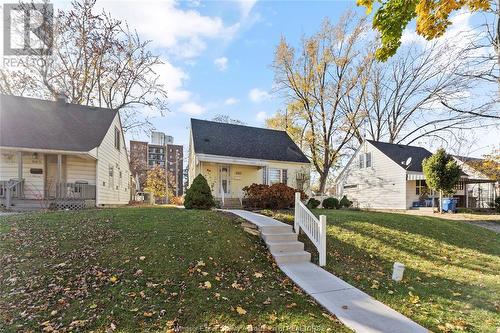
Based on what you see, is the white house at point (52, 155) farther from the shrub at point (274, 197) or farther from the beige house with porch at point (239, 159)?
the shrub at point (274, 197)

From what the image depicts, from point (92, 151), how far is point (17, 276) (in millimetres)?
9218

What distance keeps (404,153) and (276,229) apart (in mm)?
20736

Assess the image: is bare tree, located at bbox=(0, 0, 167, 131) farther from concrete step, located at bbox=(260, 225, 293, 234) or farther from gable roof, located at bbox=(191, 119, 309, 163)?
concrete step, located at bbox=(260, 225, 293, 234)

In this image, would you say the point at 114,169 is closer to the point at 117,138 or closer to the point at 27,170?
the point at 117,138

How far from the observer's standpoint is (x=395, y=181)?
21.8 metres

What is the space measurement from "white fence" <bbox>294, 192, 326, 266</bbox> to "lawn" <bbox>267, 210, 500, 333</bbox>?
330mm

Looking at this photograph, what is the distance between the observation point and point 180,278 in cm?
470

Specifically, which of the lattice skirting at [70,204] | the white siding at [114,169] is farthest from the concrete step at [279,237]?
the white siding at [114,169]

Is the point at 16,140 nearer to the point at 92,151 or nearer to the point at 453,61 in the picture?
the point at 92,151

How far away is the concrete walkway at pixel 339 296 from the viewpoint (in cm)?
367

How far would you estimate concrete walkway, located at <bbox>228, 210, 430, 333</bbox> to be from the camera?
3.67m

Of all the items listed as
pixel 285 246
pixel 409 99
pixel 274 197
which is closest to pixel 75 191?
pixel 274 197

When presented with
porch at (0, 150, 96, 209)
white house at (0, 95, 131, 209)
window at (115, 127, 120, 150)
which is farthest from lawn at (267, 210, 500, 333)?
window at (115, 127, 120, 150)

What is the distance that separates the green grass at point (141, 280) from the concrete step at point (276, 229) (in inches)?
19.6
